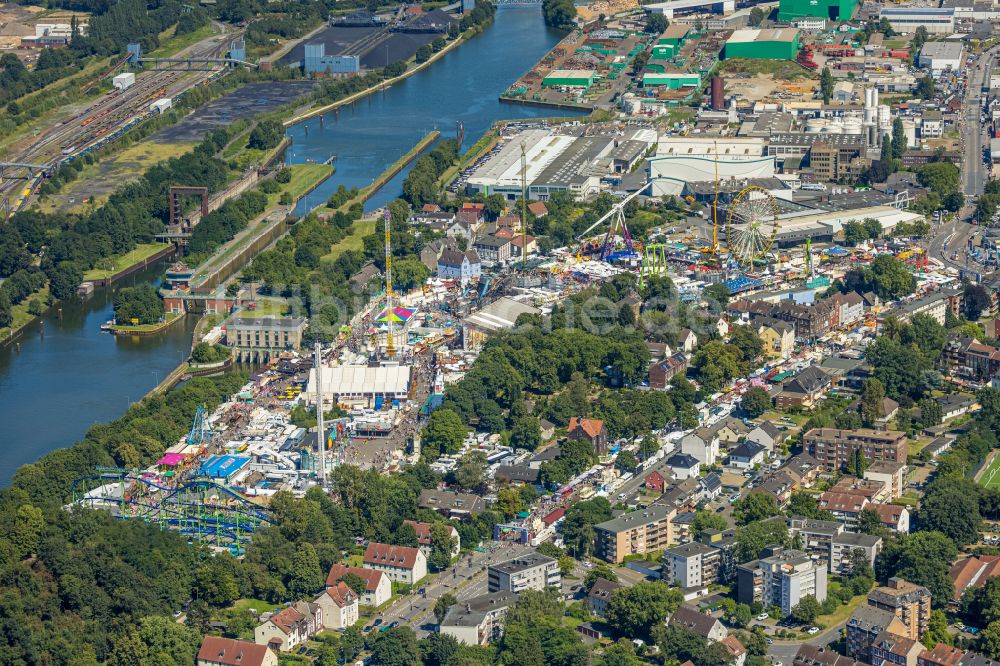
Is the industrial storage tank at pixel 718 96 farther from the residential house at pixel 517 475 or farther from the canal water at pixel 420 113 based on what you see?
the residential house at pixel 517 475

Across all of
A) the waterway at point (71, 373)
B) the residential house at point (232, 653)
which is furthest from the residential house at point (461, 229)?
the residential house at point (232, 653)

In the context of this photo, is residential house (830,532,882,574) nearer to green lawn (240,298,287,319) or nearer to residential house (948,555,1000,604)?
residential house (948,555,1000,604)

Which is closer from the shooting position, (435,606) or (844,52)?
(435,606)

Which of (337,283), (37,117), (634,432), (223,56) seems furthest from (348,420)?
(223,56)

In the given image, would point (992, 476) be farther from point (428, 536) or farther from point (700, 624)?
point (428, 536)

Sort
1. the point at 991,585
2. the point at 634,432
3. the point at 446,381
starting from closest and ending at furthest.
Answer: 1. the point at 991,585
2. the point at 634,432
3. the point at 446,381

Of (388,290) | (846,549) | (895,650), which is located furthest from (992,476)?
(388,290)

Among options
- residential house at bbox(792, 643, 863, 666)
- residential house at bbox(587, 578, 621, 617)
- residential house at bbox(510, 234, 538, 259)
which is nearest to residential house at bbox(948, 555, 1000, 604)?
residential house at bbox(792, 643, 863, 666)

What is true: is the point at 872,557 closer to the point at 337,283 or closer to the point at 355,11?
the point at 337,283
